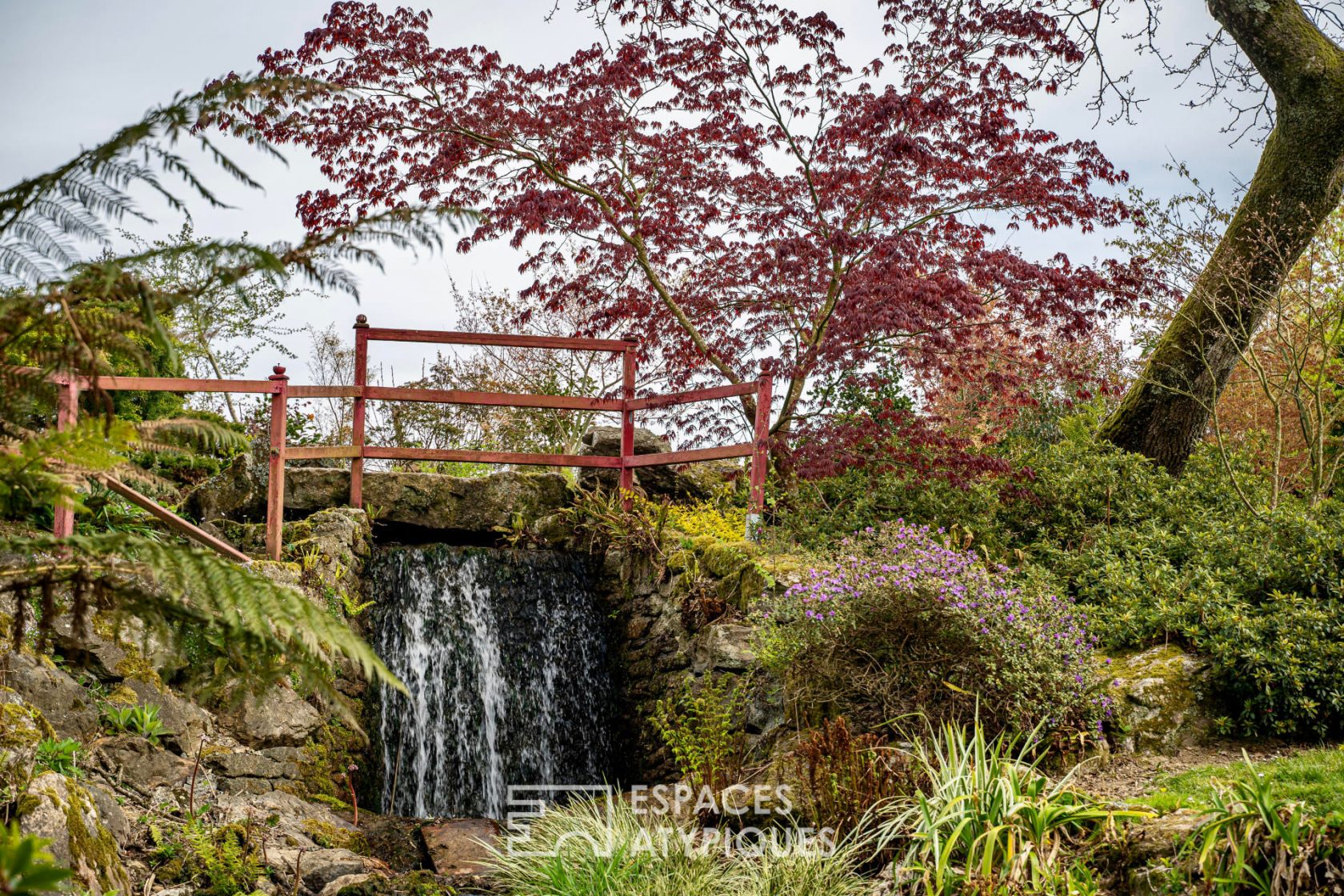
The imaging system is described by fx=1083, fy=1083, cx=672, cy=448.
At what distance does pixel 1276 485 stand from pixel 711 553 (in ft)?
12.0

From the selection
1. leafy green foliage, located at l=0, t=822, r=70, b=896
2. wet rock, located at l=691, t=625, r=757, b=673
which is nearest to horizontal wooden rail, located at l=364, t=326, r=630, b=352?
wet rock, located at l=691, t=625, r=757, b=673

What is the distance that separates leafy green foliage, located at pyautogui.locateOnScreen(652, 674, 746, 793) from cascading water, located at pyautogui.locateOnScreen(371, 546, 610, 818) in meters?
1.14

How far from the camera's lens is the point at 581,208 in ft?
26.4

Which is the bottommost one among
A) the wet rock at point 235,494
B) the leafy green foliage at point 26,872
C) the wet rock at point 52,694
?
the wet rock at point 52,694

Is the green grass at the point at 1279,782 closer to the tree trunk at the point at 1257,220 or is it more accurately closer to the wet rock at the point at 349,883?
the wet rock at the point at 349,883

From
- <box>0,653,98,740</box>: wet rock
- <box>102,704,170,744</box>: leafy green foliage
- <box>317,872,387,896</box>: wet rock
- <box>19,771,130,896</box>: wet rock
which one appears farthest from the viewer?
<box>102,704,170,744</box>: leafy green foliage

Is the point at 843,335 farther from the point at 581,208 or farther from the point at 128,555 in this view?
the point at 128,555

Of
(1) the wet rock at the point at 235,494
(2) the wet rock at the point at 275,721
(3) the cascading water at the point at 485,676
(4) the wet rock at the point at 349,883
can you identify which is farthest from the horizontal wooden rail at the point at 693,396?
(4) the wet rock at the point at 349,883

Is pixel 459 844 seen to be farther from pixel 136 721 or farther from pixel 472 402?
pixel 472 402

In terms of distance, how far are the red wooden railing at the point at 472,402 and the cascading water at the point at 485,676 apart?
0.79 meters

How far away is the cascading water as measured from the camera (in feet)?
21.8

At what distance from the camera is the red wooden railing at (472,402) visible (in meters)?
6.82

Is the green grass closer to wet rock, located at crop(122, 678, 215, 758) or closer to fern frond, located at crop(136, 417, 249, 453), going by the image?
fern frond, located at crop(136, 417, 249, 453)

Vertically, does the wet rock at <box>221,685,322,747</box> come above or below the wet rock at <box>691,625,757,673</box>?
below
